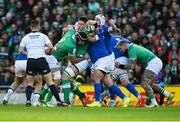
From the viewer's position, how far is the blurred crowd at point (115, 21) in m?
25.2

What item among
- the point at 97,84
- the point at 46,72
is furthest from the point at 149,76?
the point at 46,72

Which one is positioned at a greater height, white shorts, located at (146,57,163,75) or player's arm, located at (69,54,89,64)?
player's arm, located at (69,54,89,64)

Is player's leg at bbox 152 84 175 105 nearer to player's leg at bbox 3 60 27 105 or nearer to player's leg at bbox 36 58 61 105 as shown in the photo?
player's leg at bbox 36 58 61 105

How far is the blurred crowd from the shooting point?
2520cm

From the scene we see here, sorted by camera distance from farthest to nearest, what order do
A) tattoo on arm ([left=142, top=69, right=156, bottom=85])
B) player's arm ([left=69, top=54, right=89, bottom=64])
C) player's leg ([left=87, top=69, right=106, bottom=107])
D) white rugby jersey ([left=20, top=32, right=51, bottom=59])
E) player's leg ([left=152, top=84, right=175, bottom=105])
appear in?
player's leg ([left=152, top=84, right=175, bottom=105]) → tattoo on arm ([left=142, top=69, right=156, bottom=85]) → player's arm ([left=69, top=54, right=89, bottom=64]) → player's leg ([left=87, top=69, right=106, bottom=107]) → white rugby jersey ([left=20, top=32, right=51, bottom=59])

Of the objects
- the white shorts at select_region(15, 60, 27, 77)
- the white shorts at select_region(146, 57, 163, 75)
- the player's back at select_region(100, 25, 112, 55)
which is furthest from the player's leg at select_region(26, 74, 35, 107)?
the white shorts at select_region(146, 57, 163, 75)

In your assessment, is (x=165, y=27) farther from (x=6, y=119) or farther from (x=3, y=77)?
(x=6, y=119)

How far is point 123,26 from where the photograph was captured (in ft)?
88.8

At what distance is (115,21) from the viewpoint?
2705 cm

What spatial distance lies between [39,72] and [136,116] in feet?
16.0

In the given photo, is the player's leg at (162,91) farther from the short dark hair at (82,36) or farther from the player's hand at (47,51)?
the player's hand at (47,51)

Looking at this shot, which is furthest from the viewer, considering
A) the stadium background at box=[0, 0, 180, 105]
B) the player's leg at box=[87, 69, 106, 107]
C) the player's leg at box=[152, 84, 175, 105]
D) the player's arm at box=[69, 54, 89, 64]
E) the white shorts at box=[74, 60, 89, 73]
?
the stadium background at box=[0, 0, 180, 105]

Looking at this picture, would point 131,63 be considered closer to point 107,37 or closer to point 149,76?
point 149,76

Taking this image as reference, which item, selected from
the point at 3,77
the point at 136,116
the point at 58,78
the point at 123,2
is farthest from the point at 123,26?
the point at 136,116
